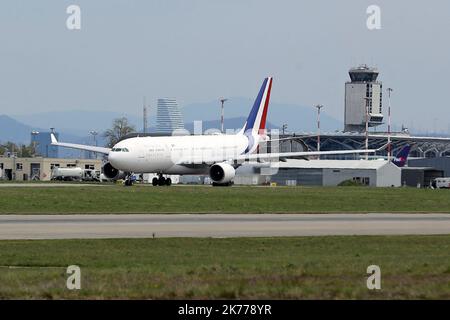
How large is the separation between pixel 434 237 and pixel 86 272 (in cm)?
1752

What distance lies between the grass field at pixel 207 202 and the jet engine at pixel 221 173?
14994mm

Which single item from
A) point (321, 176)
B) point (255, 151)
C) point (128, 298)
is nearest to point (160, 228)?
point (128, 298)

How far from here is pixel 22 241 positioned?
114 feet

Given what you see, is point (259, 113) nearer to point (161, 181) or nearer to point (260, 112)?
point (260, 112)

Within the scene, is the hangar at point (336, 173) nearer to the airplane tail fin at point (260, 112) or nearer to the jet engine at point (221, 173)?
the airplane tail fin at point (260, 112)

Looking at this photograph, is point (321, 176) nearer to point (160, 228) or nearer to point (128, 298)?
point (160, 228)

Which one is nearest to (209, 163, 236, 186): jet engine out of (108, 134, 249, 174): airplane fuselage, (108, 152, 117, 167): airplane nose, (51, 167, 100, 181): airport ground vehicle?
(108, 134, 249, 174): airplane fuselage

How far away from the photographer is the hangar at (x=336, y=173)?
124875 mm

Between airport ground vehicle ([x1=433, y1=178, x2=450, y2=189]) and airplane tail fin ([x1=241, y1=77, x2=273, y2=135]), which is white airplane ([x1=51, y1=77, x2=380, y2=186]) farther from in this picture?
airport ground vehicle ([x1=433, y1=178, x2=450, y2=189])

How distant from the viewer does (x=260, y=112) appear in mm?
106188

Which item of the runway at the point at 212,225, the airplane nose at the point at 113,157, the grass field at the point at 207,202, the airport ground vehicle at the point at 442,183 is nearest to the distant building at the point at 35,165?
the airport ground vehicle at the point at 442,183

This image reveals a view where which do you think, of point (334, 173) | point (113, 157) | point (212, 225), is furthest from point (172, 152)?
point (212, 225)

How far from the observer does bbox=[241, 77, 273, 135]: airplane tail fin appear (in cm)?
10606

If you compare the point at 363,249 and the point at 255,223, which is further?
the point at 255,223
